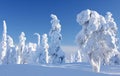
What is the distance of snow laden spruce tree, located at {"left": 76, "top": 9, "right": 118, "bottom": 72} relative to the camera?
128 feet

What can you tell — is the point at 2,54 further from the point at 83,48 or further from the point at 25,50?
the point at 83,48

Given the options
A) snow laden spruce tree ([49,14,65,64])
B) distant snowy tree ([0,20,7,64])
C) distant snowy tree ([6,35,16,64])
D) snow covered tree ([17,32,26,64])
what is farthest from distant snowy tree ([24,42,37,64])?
snow laden spruce tree ([49,14,65,64])

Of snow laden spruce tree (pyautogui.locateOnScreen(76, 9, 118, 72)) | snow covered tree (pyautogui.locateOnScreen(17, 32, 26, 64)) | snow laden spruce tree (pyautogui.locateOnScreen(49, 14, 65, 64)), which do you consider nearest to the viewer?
snow laden spruce tree (pyautogui.locateOnScreen(76, 9, 118, 72))

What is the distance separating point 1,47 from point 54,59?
22.5m

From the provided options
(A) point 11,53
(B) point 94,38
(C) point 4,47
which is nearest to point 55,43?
(A) point 11,53

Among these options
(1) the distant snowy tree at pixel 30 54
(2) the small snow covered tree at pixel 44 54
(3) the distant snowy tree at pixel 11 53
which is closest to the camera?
(2) the small snow covered tree at pixel 44 54

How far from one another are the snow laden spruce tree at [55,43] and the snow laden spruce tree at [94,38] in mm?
23701

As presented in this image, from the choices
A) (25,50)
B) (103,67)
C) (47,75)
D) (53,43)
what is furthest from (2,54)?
(47,75)

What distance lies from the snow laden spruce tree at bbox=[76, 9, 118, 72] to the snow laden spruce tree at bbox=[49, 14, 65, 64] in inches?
933

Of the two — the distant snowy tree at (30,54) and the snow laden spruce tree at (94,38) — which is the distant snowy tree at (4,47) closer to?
the distant snowy tree at (30,54)

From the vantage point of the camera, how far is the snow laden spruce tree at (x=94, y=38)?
38.9 meters

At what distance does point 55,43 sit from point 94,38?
25555 mm

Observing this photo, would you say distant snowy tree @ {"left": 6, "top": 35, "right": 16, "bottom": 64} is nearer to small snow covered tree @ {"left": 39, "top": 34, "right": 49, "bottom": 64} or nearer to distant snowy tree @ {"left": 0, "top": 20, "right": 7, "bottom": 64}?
distant snowy tree @ {"left": 0, "top": 20, "right": 7, "bottom": 64}

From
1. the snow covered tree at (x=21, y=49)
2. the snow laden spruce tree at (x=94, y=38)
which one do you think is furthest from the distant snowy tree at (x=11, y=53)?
the snow laden spruce tree at (x=94, y=38)
